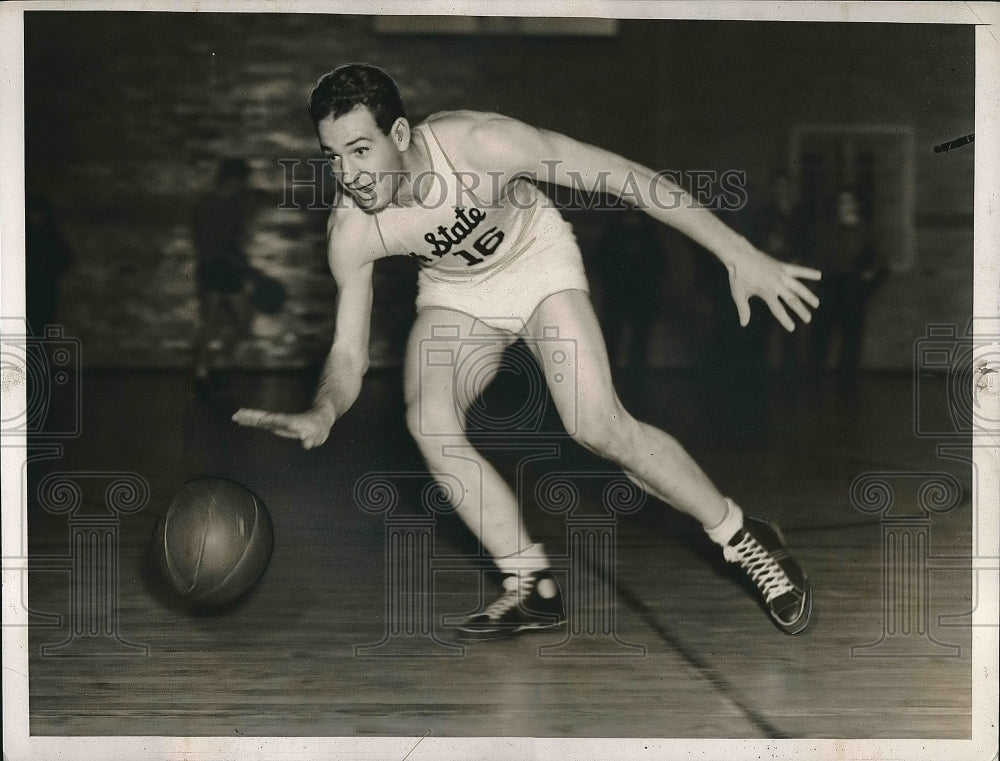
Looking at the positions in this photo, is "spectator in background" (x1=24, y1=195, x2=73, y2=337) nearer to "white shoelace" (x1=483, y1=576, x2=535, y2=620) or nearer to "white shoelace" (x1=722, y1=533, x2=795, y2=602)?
"white shoelace" (x1=483, y1=576, x2=535, y2=620)

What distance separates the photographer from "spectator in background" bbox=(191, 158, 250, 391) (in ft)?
10.3

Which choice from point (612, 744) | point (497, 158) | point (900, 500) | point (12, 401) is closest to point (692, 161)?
point (497, 158)

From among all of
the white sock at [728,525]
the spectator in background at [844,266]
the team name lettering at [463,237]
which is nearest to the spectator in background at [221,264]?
the team name lettering at [463,237]

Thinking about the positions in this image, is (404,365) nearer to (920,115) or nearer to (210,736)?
(210,736)

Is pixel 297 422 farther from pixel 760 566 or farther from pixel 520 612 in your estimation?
pixel 760 566

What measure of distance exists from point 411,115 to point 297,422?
0.92 m

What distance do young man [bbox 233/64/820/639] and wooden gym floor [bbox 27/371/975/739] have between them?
0.07 meters

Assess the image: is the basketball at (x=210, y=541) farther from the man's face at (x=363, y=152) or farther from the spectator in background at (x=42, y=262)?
the man's face at (x=363, y=152)

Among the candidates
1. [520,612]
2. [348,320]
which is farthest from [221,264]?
[520,612]

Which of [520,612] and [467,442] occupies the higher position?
[467,442]

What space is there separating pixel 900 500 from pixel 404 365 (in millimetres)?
1496

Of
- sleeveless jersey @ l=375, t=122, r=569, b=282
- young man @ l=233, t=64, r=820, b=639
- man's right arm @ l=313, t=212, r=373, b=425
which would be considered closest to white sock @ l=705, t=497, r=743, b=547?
young man @ l=233, t=64, r=820, b=639

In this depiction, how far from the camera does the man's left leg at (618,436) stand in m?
3.19

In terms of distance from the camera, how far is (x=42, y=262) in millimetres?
3148
